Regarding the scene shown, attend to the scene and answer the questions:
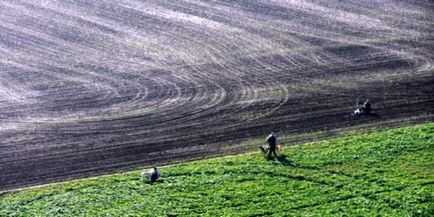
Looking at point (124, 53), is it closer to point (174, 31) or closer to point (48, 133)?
point (174, 31)

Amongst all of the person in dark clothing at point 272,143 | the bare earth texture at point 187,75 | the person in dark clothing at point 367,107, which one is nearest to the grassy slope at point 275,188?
the person in dark clothing at point 272,143

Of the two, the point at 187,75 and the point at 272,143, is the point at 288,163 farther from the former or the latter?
the point at 187,75

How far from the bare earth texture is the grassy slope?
234 cm

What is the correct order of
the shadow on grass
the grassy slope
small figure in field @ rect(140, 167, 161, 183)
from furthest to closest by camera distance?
the shadow on grass → small figure in field @ rect(140, 167, 161, 183) → the grassy slope

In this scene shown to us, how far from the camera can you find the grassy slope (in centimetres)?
3534

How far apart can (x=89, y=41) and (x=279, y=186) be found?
87.6 ft

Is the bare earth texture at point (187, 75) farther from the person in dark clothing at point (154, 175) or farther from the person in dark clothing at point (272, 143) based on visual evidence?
the person in dark clothing at point (154, 175)

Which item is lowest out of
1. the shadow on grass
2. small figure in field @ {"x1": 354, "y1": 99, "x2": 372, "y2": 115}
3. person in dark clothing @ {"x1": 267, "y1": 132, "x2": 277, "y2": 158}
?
the shadow on grass

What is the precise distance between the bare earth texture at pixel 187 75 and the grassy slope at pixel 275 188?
2343mm

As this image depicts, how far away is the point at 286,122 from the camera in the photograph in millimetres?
44812

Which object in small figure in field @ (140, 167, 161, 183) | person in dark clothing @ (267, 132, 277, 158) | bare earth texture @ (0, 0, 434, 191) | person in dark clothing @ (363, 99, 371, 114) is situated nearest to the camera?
small figure in field @ (140, 167, 161, 183)

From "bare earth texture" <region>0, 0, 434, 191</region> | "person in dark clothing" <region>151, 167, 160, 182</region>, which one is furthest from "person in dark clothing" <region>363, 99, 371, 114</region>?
"person in dark clothing" <region>151, 167, 160, 182</region>

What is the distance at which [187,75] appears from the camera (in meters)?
52.2

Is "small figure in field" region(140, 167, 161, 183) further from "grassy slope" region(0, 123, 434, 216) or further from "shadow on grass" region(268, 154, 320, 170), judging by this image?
"shadow on grass" region(268, 154, 320, 170)
